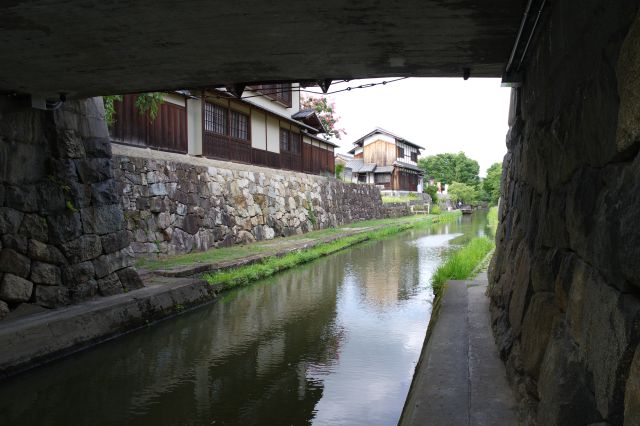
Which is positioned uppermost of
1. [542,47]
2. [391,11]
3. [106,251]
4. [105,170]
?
[391,11]

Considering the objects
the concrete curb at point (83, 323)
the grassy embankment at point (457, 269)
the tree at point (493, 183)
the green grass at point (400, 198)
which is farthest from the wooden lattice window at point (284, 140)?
the tree at point (493, 183)


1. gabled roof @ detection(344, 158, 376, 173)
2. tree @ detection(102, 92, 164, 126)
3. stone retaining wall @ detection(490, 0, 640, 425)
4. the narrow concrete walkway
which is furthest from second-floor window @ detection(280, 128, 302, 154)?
gabled roof @ detection(344, 158, 376, 173)

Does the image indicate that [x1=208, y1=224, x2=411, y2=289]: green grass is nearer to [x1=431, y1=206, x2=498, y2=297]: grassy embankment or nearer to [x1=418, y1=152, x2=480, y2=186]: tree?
[x1=431, y1=206, x2=498, y2=297]: grassy embankment

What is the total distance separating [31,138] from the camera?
681 cm

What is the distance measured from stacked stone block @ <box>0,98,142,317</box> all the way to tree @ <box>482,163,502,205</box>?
63253 mm

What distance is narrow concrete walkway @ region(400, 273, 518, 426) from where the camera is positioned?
10.6 ft

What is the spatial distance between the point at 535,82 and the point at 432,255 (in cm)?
1253

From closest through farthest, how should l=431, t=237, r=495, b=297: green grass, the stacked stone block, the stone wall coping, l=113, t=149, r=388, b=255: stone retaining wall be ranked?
the stacked stone block → l=431, t=237, r=495, b=297: green grass → l=113, t=149, r=388, b=255: stone retaining wall → the stone wall coping

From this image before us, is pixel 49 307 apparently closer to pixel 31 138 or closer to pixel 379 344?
pixel 31 138

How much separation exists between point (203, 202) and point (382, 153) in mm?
36521

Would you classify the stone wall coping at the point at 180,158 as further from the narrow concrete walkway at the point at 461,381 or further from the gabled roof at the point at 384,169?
the gabled roof at the point at 384,169

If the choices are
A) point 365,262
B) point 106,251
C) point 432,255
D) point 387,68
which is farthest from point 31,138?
point 432,255

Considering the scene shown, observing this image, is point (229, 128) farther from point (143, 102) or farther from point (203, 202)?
point (143, 102)

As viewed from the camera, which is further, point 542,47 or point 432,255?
point 432,255
